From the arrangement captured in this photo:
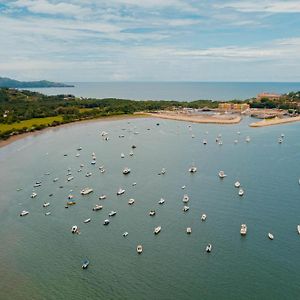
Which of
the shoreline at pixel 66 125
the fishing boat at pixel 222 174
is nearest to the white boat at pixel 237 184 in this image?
the fishing boat at pixel 222 174

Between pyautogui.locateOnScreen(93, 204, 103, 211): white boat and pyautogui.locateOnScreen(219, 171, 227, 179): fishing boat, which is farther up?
pyautogui.locateOnScreen(219, 171, 227, 179): fishing boat

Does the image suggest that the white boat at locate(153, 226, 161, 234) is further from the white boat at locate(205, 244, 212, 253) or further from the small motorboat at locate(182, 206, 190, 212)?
the small motorboat at locate(182, 206, 190, 212)

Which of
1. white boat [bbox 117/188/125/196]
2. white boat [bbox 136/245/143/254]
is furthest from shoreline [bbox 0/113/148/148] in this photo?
white boat [bbox 136/245/143/254]

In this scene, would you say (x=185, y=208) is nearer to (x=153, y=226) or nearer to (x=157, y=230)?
(x=153, y=226)

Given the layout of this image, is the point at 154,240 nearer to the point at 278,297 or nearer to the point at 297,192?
the point at 278,297

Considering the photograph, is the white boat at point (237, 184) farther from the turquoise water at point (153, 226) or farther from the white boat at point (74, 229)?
the white boat at point (74, 229)

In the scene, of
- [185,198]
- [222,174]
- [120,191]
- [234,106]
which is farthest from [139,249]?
[234,106]

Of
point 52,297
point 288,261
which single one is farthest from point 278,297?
point 52,297
